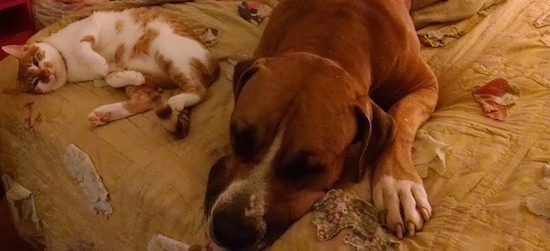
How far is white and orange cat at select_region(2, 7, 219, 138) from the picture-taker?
5.40ft

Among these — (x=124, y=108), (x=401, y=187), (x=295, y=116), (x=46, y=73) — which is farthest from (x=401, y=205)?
(x=46, y=73)

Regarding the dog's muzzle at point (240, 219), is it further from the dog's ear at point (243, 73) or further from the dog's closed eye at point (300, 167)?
the dog's ear at point (243, 73)

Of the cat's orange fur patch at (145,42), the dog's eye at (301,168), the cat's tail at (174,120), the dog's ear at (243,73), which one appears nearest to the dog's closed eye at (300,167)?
the dog's eye at (301,168)

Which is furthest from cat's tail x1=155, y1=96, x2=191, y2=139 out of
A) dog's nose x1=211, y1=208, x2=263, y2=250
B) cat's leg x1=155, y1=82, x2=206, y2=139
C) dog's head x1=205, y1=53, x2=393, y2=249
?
dog's nose x1=211, y1=208, x2=263, y2=250

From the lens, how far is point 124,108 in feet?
5.35

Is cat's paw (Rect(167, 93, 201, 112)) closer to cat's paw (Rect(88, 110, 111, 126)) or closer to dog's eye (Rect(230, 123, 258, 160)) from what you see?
cat's paw (Rect(88, 110, 111, 126))

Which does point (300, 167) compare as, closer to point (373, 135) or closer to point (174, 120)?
point (373, 135)

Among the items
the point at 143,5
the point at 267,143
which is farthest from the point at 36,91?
the point at 267,143

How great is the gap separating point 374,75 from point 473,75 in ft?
1.21

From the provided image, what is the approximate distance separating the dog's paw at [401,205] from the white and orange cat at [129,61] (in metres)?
0.50

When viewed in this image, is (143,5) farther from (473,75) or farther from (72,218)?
(473,75)

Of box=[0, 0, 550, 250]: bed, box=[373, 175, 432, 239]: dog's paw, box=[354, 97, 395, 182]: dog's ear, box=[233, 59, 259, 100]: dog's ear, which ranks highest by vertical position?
box=[233, 59, 259, 100]: dog's ear

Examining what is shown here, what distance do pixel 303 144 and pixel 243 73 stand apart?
0.77ft

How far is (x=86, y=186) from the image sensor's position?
5.26 feet
